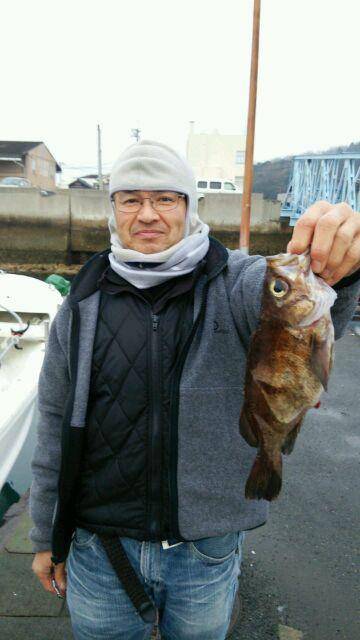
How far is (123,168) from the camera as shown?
1.72 meters

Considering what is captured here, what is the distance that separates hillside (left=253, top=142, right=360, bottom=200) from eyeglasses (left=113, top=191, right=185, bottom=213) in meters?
47.2

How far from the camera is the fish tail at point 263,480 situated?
156cm

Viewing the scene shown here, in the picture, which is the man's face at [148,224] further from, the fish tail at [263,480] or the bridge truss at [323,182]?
the bridge truss at [323,182]

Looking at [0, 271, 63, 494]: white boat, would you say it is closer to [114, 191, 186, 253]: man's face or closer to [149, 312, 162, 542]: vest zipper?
[149, 312, 162, 542]: vest zipper

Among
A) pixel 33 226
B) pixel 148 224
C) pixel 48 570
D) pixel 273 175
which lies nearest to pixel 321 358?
pixel 148 224

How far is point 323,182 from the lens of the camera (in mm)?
18922

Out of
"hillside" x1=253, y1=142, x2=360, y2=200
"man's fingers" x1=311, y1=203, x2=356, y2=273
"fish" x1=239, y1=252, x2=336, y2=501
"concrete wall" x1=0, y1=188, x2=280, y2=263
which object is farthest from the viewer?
"hillside" x1=253, y1=142, x2=360, y2=200

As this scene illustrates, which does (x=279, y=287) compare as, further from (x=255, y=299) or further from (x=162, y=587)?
(x=162, y=587)

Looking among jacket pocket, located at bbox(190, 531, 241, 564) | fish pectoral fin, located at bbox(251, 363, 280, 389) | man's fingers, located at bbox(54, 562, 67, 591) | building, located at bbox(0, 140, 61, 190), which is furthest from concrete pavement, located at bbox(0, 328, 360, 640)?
building, located at bbox(0, 140, 61, 190)

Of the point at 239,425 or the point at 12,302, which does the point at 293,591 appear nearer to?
the point at 239,425

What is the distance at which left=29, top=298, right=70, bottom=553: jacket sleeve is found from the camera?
1.79 m

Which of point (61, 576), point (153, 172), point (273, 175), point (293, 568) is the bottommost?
point (293, 568)

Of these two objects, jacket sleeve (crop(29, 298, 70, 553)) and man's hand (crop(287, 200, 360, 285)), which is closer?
man's hand (crop(287, 200, 360, 285))

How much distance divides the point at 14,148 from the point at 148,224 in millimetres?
44469
